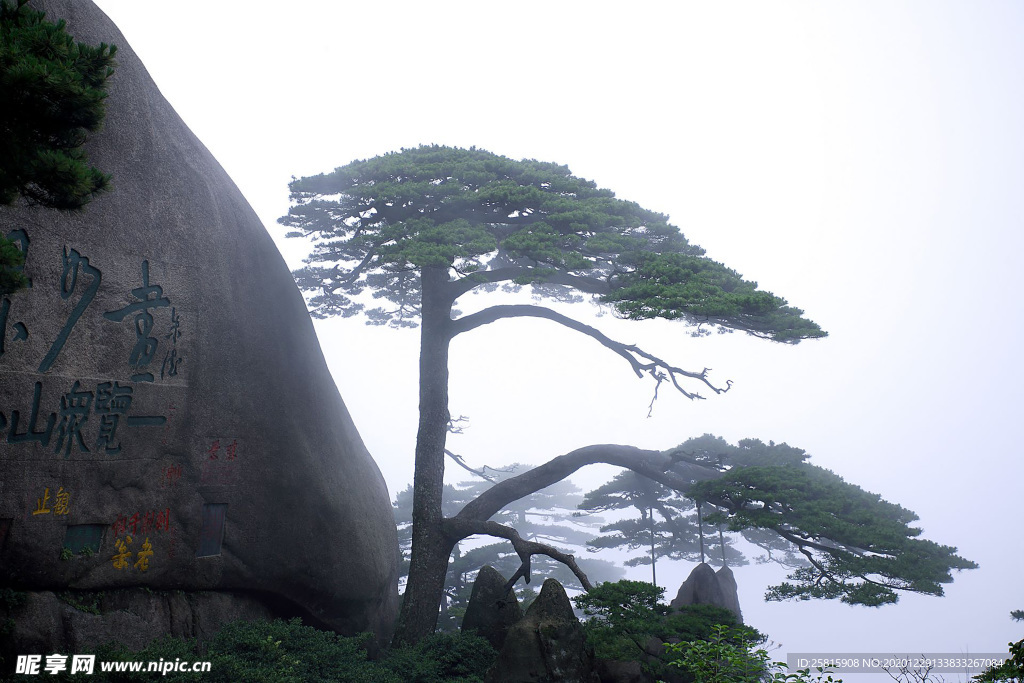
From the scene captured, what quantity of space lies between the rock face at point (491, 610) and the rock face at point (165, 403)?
4.93ft

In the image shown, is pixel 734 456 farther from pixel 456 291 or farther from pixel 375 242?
pixel 375 242

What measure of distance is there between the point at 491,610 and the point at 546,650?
2.40 m

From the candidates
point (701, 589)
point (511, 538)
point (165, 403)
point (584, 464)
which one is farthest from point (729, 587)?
point (165, 403)

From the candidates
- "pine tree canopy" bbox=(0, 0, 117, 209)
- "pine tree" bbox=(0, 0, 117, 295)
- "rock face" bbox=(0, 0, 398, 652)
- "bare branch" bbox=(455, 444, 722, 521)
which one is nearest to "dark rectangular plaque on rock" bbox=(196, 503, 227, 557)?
"rock face" bbox=(0, 0, 398, 652)

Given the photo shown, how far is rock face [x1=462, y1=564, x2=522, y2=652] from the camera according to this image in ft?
31.8

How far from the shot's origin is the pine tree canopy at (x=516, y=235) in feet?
28.2

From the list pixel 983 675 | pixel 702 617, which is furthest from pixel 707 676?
pixel 702 617

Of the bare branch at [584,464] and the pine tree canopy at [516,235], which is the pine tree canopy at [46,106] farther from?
the bare branch at [584,464]

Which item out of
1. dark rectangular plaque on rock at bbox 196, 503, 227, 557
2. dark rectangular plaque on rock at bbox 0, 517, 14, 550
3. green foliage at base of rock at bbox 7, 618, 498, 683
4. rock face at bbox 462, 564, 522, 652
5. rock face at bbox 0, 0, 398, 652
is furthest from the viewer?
rock face at bbox 462, 564, 522, 652

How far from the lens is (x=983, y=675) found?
469 centimetres

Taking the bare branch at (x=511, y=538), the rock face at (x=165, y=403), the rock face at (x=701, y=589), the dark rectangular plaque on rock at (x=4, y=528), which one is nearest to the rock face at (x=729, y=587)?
the rock face at (x=701, y=589)

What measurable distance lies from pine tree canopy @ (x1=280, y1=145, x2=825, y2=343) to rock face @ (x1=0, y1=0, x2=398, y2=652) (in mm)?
2027

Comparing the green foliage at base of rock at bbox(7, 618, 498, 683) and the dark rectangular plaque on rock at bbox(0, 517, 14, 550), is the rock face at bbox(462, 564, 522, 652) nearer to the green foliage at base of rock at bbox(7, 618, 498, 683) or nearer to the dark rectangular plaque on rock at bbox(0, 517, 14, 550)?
the green foliage at base of rock at bbox(7, 618, 498, 683)

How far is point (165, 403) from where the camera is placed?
24.3ft
